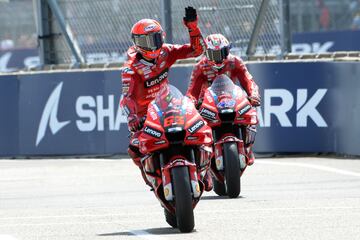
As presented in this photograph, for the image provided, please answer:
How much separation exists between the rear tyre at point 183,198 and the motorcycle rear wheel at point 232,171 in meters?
2.82

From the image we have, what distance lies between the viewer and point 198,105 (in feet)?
46.3

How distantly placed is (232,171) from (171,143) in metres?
2.71

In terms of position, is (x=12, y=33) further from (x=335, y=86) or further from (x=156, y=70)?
(x=156, y=70)

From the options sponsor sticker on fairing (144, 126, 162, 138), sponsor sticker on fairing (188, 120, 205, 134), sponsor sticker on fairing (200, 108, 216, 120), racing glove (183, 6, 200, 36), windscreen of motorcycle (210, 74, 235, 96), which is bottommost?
sponsor sticker on fairing (200, 108, 216, 120)

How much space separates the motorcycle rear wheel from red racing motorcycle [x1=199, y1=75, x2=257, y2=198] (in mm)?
37

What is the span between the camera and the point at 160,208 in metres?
12.1

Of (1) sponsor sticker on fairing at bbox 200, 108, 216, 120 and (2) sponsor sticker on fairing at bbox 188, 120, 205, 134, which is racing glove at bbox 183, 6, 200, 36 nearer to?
(1) sponsor sticker on fairing at bbox 200, 108, 216, 120

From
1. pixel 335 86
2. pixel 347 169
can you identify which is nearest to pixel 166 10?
pixel 335 86

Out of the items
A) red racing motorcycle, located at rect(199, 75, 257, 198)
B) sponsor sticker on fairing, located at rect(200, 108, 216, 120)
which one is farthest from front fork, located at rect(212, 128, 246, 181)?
sponsor sticker on fairing, located at rect(200, 108, 216, 120)

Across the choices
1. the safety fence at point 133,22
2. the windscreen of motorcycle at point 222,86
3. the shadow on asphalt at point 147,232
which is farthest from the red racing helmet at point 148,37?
the safety fence at point 133,22

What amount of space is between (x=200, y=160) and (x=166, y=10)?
915 cm

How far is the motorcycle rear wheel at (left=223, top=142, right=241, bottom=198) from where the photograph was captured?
1272 cm

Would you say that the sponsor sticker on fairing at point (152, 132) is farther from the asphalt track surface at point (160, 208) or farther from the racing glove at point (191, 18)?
the racing glove at point (191, 18)

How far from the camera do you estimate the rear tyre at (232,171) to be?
12.7 metres
